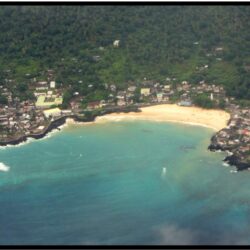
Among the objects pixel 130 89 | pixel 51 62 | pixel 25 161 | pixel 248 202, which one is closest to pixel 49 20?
pixel 51 62

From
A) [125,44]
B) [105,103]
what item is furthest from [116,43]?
[105,103]

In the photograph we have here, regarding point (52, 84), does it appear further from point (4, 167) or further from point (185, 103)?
point (4, 167)

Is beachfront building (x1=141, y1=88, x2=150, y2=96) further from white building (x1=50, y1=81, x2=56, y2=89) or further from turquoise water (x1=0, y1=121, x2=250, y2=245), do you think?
white building (x1=50, y1=81, x2=56, y2=89)

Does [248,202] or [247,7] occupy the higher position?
[247,7]

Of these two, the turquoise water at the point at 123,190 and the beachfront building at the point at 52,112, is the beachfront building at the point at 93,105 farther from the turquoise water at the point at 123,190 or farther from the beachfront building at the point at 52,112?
the turquoise water at the point at 123,190

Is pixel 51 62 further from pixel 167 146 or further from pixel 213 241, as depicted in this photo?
pixel 213 241
